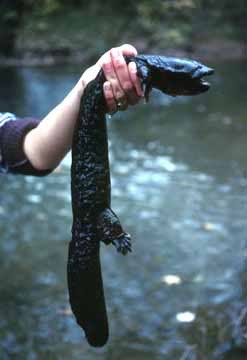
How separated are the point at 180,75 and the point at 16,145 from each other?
786 millimetres

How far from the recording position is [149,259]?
13.9 ft

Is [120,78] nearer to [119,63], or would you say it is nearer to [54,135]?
[119,63]

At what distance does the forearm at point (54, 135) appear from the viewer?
69.2 inches

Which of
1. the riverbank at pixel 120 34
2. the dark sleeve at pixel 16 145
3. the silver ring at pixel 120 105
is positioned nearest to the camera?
the silver ring at pixel 120 105

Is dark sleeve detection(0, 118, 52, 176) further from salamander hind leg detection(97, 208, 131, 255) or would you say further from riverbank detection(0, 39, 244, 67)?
riverbank detection(0, 39, 244, 67)

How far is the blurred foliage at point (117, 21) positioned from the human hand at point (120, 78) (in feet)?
48.8

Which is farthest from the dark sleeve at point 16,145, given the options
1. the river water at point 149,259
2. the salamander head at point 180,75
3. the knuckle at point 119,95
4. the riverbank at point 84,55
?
the riverbank at point 84,55

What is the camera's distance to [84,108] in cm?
155

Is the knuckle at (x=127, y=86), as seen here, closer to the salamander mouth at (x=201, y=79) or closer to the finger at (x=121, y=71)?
the finger at (x=121, y=71)

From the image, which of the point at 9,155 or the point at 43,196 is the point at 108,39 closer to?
the point at 43,196

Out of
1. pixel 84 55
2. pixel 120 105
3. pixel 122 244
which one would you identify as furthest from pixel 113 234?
pixel 84 55

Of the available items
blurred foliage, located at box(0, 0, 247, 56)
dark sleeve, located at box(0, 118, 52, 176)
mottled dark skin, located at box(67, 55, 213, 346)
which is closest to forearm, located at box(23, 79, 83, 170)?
dark sleeve, located at box(0, 118, 52, 176)

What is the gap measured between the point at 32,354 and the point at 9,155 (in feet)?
5.05

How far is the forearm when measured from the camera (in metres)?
1.76
